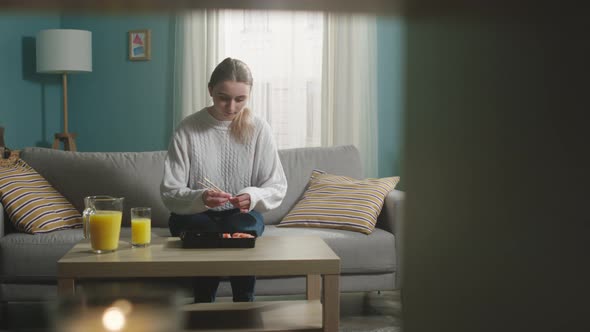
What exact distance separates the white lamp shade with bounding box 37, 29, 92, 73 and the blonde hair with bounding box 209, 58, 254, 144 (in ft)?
6.95

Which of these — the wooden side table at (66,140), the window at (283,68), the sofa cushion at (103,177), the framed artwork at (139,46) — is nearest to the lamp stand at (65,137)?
the wooden side table at (66,140)

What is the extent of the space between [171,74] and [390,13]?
15.7 ft

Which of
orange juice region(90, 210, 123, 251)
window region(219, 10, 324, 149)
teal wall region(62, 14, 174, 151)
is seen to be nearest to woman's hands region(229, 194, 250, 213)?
orange juice region(90, 210, 123, 251)

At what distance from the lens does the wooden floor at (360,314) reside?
241 cm

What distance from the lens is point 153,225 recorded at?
3.00 meters

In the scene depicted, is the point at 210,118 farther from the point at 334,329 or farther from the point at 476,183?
the point at 476,183

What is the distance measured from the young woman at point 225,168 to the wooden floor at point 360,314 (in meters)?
0.46

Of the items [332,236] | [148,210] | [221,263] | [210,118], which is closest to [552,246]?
[221,263]

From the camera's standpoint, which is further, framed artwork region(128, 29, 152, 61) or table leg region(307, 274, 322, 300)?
framed artwork region(128, 29, 152, 61)

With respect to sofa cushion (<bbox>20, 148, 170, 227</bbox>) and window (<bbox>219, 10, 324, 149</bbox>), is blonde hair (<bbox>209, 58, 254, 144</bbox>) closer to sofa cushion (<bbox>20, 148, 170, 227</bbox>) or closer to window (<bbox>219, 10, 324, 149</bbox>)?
sofa cushion (<bbox>20, 148, 170, 227</bbox>)

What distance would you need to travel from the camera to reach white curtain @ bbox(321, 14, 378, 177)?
455 cm

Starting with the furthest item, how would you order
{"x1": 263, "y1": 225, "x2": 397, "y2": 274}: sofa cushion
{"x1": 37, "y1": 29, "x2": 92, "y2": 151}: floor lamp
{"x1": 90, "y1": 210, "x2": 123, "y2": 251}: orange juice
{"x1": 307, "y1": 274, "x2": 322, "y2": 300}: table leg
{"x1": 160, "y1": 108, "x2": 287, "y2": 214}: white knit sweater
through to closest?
{"x1": 37, "y1": 29, "x2": 92, "y2": 151}: floor lamp → {"x1": 263, "y1": 225, "x2": 397, "y2": 274}: sofa cushion → {"x1": 160, "y1": 108, "x2": 287, "y2": 214}: white knit sweater → {"x1": 307, "y1": 274, "x2": 322, "y2": 300}: table leg → {"x1": 90, "y1": 210, "x2": 123, "y2": 251}: orange juice

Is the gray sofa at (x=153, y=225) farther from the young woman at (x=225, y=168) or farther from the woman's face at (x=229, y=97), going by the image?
the woman's face at (x=229, y=97)

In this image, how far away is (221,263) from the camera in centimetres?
182
